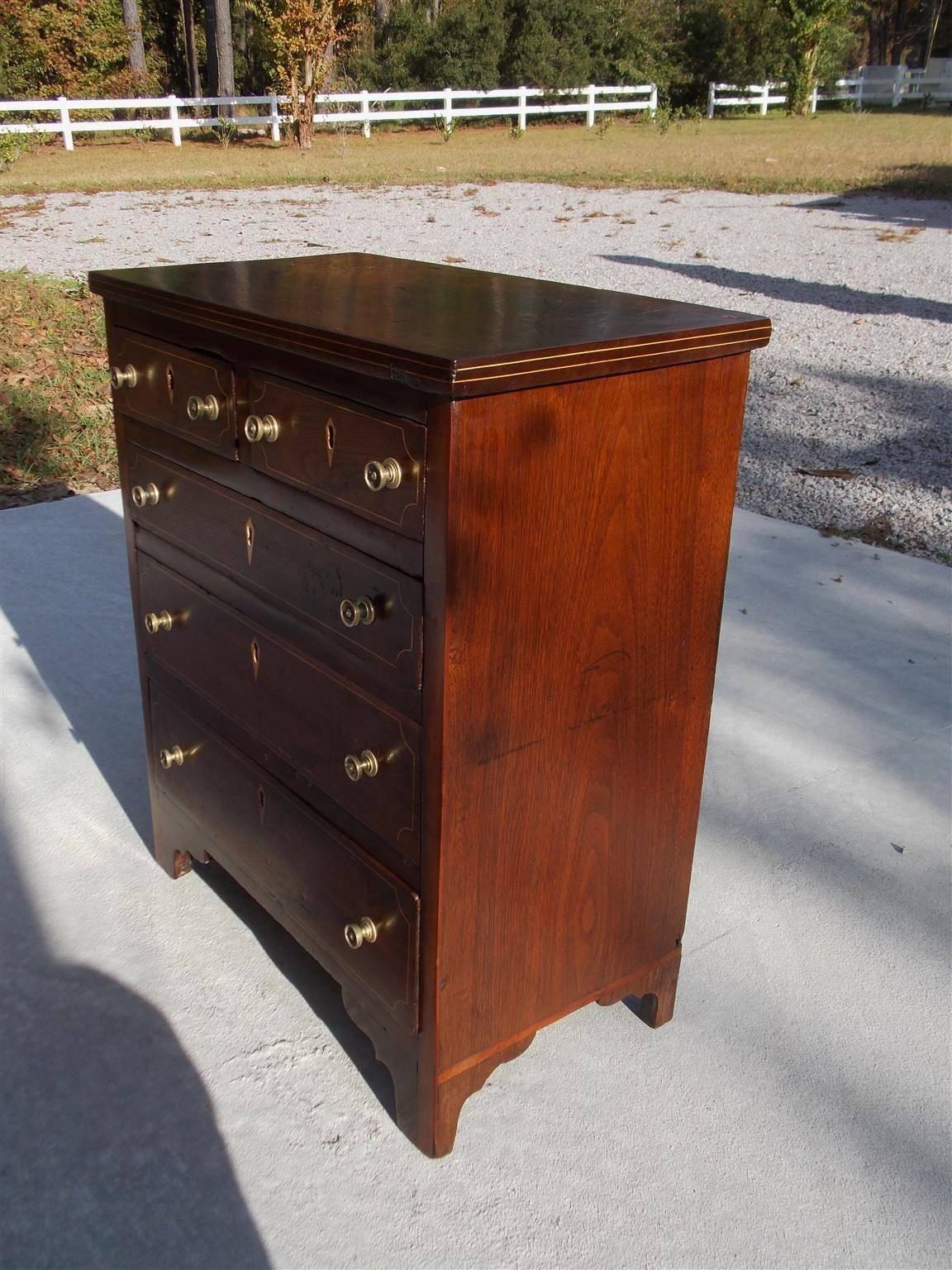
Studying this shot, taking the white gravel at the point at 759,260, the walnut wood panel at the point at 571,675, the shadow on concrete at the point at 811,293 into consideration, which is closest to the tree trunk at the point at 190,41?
the white gravel at the point at 759,260

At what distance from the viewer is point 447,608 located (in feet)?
4.63

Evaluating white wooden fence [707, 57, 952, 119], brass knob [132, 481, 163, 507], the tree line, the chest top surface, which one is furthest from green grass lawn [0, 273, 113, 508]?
white wooden fence [707, 57, 952, 119]

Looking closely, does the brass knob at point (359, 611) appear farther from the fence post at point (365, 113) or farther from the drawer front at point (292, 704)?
the fence post at point (365, 113)

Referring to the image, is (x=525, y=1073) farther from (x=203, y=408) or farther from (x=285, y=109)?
(x=285, y=109)

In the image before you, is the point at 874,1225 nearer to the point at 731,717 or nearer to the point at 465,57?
the point at 731,717

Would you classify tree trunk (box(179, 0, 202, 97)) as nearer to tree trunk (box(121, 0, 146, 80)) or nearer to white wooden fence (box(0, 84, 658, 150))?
tree trunk (box(121, 0, 146, 80))

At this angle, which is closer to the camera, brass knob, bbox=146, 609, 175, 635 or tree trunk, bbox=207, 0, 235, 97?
brass knob, bbox=146, 609, 175, 635

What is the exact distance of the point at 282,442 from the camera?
64.9 inches

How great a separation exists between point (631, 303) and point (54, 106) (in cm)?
2156

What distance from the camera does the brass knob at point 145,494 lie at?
207 centimetres

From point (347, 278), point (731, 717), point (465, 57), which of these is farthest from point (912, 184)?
point (465, 57)

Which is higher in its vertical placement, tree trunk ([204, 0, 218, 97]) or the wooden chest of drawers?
tree trunk ([204, 0, 218, 97])

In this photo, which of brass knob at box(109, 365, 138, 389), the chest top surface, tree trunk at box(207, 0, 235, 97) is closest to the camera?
the chest top surface

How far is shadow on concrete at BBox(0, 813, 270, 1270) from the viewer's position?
5.28 ft
